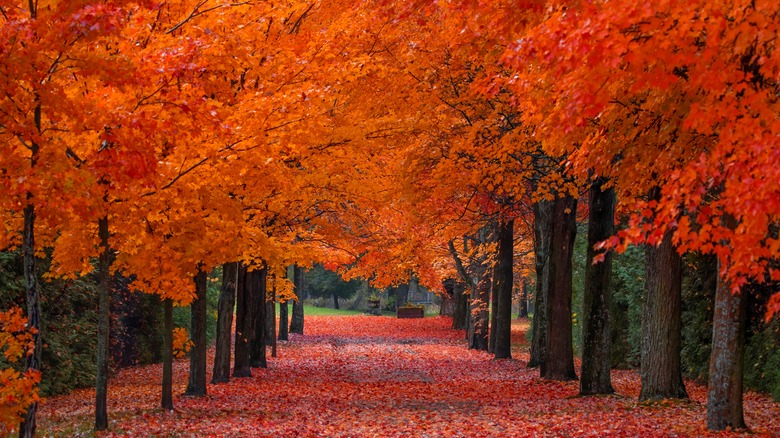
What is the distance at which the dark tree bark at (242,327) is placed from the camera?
20.6 meters

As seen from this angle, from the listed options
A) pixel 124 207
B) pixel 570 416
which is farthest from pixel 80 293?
pixel 570 416

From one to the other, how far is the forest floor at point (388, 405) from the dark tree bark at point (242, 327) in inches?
24.7

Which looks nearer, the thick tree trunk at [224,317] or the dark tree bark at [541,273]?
the thick tree trunk at [224,317]

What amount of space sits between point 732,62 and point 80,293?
621 inches

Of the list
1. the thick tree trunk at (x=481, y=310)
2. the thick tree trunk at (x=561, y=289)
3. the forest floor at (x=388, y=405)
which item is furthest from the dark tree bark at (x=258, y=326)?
the thick tree trunk at (x=481, y=310)

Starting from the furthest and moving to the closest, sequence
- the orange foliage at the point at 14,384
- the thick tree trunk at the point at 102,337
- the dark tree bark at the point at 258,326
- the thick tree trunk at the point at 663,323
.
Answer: the dark tree bark at the point at 258,326, the thick tree trunk at the point at 663,323, the thick tree trunk at the point at 102,337, the orange foliage at the point at 14,384

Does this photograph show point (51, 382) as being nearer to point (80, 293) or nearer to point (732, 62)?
point (80, 293)

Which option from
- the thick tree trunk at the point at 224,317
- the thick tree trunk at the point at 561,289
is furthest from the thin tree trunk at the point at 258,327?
the thick tree trunk at the point at 561,289

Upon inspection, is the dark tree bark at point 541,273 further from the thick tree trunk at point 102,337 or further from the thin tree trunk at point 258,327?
the thick tree trunk at point 102,337

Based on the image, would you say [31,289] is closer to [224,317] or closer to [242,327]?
[224,317]

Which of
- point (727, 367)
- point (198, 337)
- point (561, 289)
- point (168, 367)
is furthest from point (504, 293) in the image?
point (727, 367)

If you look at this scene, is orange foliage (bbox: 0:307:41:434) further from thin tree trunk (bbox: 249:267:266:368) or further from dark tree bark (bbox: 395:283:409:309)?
dark tree bark (bbox: 395:283:409:309)

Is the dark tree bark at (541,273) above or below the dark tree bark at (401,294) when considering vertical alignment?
above

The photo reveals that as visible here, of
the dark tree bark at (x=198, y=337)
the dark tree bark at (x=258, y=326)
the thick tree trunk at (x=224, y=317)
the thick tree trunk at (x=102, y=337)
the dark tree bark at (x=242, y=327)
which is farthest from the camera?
the dark tree bark at (x=258, y=326)
